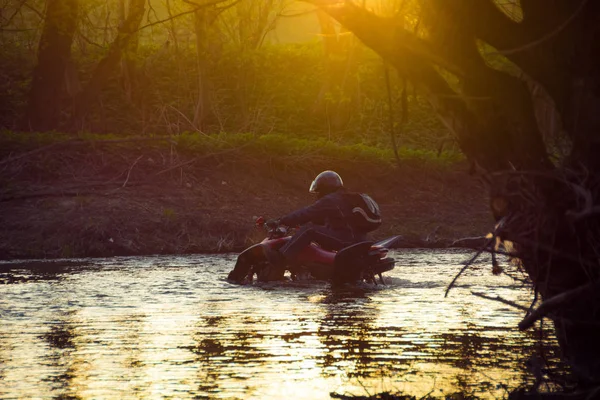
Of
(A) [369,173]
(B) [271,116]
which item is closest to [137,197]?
(A) [369,173]

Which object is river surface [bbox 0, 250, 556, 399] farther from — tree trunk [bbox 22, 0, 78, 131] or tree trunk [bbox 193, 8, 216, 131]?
tree trunk [bbox 193, 8, 216, 131]

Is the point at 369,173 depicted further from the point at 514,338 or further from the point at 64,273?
the point at 514,338

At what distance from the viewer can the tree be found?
796 centimetres

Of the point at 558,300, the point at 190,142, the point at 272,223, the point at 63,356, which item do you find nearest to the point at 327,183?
the point at 272,223

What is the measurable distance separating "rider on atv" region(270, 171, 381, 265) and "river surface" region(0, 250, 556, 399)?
600 mm

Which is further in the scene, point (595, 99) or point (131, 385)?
point (131, 385)

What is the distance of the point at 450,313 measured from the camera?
13.6m

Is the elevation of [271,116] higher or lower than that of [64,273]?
higher

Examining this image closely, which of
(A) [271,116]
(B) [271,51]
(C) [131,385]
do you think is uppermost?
(B) [271,51]

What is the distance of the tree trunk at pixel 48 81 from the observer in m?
31.5

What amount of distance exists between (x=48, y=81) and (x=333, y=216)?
16514mm

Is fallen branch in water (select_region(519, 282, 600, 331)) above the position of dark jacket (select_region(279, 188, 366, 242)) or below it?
below

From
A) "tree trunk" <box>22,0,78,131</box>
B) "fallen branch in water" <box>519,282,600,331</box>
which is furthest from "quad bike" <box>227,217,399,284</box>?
"tree trunk" <box>22,0,78,131</box>

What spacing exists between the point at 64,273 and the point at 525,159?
12009 millimetres
